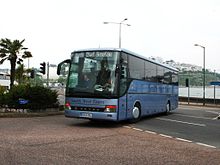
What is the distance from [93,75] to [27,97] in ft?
19.0

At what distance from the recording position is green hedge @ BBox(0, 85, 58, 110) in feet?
58.2

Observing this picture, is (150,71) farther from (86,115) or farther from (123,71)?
(86,115)

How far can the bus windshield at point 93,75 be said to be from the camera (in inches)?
527

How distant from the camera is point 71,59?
47.0ft

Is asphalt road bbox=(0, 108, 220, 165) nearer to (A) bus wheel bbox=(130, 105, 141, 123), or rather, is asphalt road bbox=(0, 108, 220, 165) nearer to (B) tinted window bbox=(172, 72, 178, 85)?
(A) bus wheel bbox=(130, 105, 141, 123)

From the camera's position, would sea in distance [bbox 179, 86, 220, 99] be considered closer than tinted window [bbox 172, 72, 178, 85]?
No

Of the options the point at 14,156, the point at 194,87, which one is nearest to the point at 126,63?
the point at 14,156

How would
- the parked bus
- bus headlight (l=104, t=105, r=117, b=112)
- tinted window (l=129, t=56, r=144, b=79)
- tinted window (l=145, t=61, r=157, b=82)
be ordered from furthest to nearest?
tinted window (l=145, t=61, r=157, b=82), tinted window (l=129, t=56, r=144, b=79), the parked bus, bus headlight (l=104, t=105, r=117, b=112)

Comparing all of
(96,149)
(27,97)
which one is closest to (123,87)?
(96,149)

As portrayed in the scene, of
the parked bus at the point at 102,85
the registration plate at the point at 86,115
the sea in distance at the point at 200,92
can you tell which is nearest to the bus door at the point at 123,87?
the parked bus at the point at 102,85

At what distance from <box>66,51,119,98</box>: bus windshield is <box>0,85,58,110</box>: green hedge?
14.9 ft

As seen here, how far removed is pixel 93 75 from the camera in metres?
13.5

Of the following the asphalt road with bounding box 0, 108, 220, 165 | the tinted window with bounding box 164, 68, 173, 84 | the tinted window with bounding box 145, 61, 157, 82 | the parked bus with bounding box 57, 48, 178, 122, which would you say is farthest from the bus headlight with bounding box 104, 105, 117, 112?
the tinted window with bounding box 164, 68, 173, 84

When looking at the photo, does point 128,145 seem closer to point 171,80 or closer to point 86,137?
point 86,137
